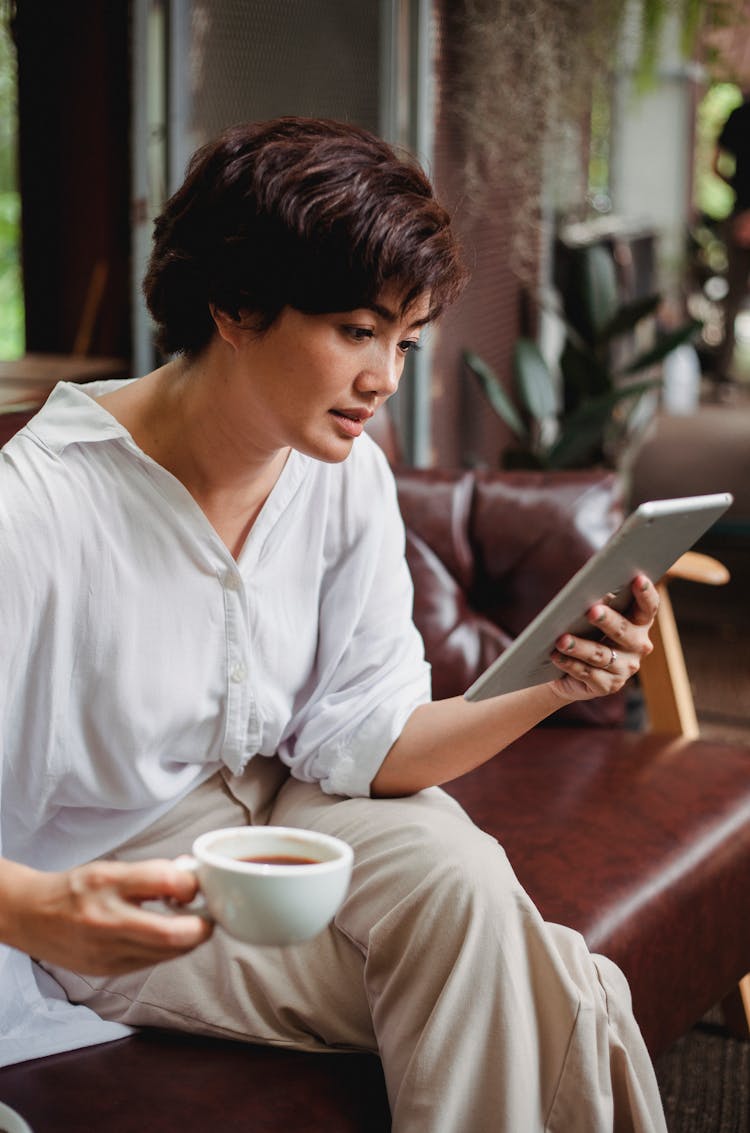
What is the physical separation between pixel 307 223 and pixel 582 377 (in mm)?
2640

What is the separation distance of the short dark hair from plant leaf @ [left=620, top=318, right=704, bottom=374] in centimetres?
254

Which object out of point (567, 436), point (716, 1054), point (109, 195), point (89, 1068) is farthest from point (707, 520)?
point (567, 436)

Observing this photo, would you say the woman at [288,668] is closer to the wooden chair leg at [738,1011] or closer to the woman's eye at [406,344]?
the woman's eye at [406,344]

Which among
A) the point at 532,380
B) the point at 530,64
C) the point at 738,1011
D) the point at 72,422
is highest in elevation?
the point at 530,64

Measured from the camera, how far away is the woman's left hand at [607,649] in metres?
1.22

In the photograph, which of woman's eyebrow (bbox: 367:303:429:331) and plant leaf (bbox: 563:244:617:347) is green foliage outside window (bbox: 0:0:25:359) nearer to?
plant leaf (bbox: 563:244:617:347)

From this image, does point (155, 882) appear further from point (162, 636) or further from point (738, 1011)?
point (738, 1011)

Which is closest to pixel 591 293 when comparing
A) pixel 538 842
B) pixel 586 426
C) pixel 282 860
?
pixel 586 426

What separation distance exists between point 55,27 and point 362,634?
1818 mm

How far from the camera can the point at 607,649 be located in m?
1.25


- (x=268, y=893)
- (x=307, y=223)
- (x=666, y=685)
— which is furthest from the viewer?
(x=666, y=685)

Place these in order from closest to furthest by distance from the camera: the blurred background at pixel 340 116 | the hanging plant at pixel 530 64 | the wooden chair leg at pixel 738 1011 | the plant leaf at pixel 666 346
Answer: the wooden chair leg at pixel 738 1011
the blurred background at pixel 340 116
the hanging plant at pixel 530 64
the plant leaf at pixel 666 346

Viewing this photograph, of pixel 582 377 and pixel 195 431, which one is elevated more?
pixel 195 431

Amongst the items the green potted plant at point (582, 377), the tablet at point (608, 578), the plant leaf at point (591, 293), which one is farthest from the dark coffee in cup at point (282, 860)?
the plant leaf at point (591, 293)
